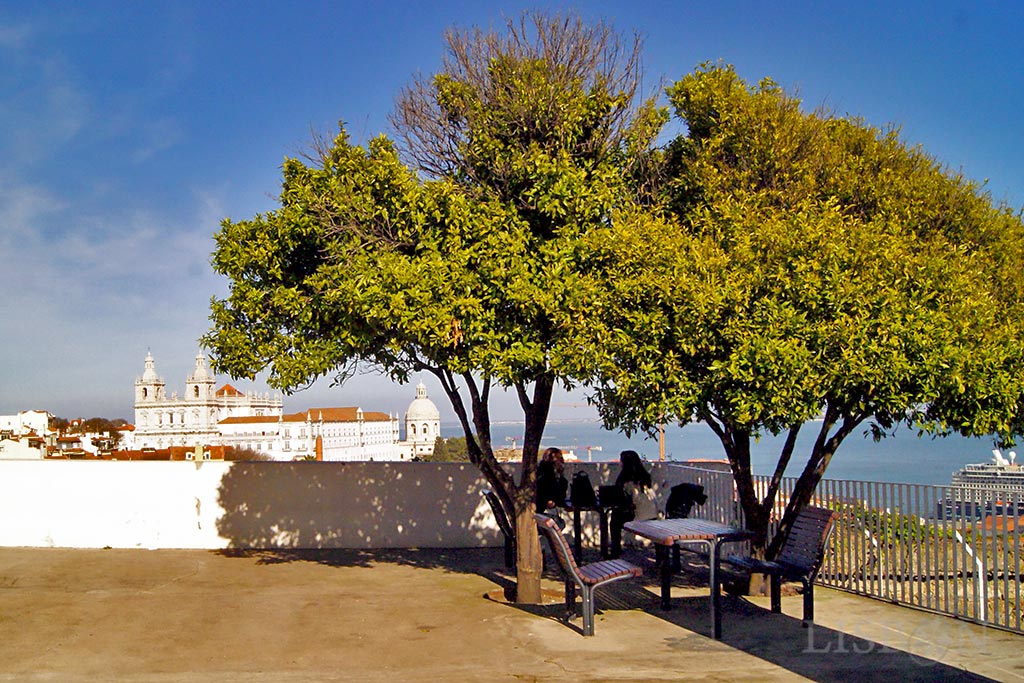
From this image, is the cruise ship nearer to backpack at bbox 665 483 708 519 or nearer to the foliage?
backpack at bbox 665 483 708 519

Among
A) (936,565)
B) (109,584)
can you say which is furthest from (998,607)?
(109,584)

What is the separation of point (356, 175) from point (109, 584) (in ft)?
17.0

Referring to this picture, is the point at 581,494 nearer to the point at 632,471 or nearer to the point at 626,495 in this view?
the point at 626,495

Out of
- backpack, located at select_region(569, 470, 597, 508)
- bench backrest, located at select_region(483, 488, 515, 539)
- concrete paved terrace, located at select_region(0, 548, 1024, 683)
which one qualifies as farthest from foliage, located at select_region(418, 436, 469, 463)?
concrete paved terrace, located at select_region(0, 548, 1024, 683)

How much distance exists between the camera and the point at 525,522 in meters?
8.98

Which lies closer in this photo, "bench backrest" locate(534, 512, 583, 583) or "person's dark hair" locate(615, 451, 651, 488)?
"bench backrest" locate(534, 512, 583, 583)

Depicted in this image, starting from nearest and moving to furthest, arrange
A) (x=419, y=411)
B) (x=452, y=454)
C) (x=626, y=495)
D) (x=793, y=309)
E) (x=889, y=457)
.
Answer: (x=793, y=309)
(x=626, y=495)
(x=452, y=454)
(x=889, y=457)
(x=419, y=411)

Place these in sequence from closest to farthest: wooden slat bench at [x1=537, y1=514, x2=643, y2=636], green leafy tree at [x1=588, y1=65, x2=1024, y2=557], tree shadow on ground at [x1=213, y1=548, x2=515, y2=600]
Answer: green leafy tree at [x1=588, y1=65, x2=1024, y2=557], wooden slat bench at [x1=537, y1=514, x2=643, y2=636], tree shadow on ground at [x1=213, y1=548, x2=515, y2=600]

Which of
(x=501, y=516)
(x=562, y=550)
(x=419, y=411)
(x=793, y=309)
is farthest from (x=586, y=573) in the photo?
(x=419, y=411)

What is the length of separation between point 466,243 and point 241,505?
6336mm

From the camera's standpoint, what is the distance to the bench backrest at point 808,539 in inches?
304

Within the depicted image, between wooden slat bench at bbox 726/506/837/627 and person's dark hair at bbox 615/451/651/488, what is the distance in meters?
2.88

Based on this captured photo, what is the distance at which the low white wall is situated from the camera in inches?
492

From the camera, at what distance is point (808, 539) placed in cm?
805
